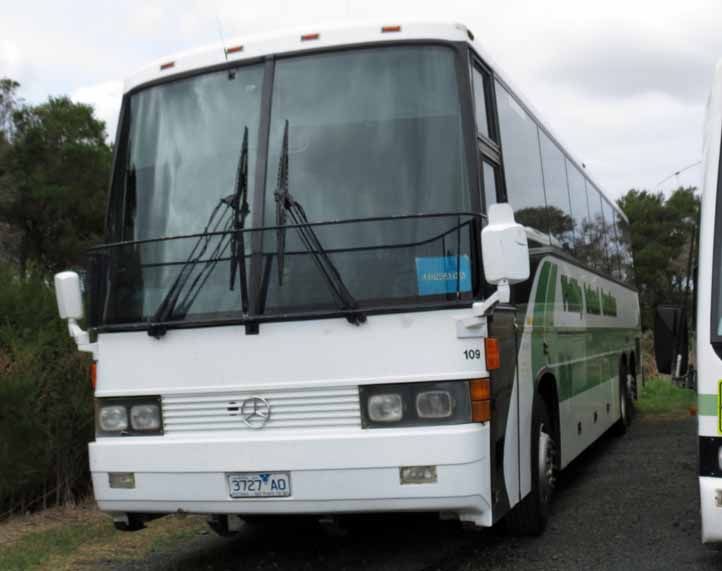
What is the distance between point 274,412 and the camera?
5992 mm

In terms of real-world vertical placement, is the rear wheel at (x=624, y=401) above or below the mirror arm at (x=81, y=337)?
below

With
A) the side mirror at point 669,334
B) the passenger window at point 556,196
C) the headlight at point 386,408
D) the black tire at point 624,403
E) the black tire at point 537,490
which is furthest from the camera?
the black tire at point 624,403

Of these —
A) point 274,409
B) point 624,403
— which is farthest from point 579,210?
point 274,409

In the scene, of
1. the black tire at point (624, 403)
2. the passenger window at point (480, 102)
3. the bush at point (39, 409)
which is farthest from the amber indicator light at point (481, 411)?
the black tire at point (624, 403)

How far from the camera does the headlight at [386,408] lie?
19.0ft

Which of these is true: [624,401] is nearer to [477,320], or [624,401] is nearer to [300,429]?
[477,320]

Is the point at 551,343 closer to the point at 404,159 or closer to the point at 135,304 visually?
the point at 404,159

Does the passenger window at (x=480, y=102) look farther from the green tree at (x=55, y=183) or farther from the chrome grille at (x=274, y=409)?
the green tree at (x=55, y=183)

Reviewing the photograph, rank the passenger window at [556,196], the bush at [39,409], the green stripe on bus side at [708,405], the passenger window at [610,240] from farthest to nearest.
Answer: the passenger window at [610,240]
the passenger window at [556,196]
the bush at [39,409]
the green stripe on bus side at [708,405]

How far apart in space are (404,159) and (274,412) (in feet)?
5.61

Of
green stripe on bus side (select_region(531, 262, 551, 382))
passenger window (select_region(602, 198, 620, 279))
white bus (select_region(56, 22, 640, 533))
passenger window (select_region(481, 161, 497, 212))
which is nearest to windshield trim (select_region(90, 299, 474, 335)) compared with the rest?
white bus (select_region(56, 22, 640, 533))

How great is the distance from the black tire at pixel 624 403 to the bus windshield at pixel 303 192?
8.08 m

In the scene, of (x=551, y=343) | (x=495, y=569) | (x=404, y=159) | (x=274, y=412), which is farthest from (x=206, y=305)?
(x=551, y=343)

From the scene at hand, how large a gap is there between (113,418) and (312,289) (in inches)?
59.2
